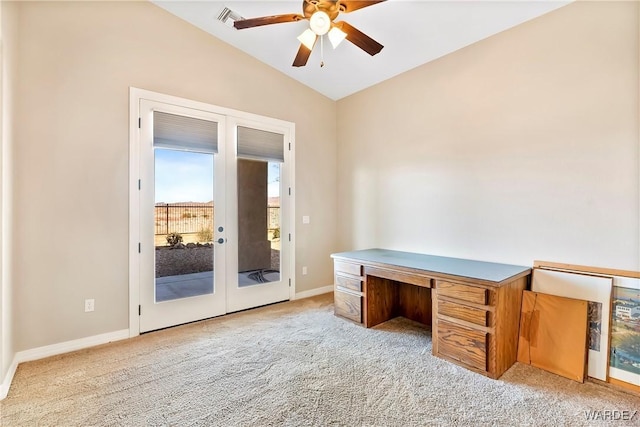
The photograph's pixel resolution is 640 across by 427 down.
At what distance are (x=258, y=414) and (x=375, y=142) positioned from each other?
3.40 metres

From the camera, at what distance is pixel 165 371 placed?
240 centimetres

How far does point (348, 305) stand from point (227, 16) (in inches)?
135

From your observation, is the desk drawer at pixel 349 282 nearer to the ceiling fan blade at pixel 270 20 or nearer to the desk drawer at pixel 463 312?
the desk drawer at pixel 463 312

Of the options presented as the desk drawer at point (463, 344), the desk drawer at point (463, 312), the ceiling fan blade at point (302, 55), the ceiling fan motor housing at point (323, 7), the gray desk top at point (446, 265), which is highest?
the ceiling fan motor housing at point (323, 7)

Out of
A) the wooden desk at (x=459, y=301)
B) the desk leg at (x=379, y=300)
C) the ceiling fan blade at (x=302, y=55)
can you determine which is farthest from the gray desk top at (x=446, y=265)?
the ceiling fan blade at (x=302, y=55)

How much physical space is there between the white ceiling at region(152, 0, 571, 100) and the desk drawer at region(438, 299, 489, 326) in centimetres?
258

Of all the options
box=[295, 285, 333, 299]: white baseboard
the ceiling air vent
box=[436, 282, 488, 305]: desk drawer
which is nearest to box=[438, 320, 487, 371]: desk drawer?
box=[436, 282, 488, 305]: desk drawer

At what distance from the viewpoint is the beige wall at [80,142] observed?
2.58 m

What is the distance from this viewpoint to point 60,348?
271cm

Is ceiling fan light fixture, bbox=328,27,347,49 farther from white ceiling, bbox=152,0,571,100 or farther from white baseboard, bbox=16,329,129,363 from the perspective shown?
white baseboard, bbox=16,329,129,363

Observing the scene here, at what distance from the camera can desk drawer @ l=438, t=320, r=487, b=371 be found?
7.62ft

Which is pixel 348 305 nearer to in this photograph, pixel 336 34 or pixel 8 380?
pixel 336 34

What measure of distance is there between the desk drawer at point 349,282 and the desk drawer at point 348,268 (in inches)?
2.3

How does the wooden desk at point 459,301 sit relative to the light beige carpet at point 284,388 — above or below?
above
